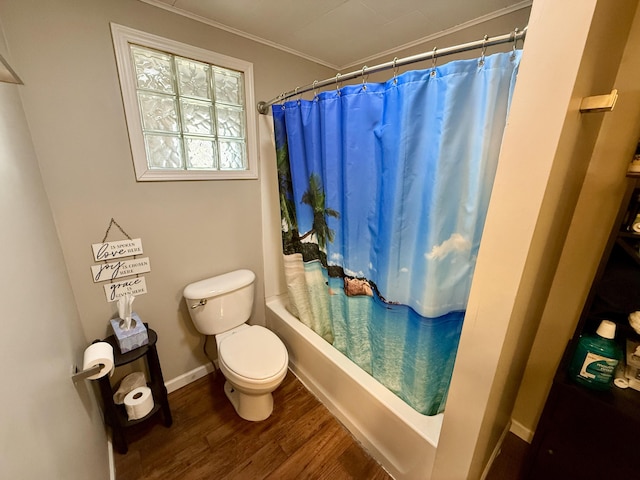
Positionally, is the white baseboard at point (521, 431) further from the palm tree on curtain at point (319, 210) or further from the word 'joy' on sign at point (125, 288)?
the word 'joy' on sign at point (125, 288)

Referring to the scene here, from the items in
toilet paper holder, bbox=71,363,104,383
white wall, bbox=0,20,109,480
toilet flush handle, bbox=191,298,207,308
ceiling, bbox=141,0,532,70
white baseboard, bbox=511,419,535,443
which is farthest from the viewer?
toilet flush handle, bbox=191,298,207,308

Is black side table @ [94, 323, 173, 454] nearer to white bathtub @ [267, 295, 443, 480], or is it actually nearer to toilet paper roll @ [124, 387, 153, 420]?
toilet paper roll @ [124, 387, 153, 420]

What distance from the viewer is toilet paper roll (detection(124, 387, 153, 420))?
131 cm

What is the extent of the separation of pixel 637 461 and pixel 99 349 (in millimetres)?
1921

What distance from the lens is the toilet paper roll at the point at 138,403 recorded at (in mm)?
1308

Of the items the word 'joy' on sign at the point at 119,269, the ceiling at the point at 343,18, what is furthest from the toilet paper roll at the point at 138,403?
the ceiling at the point at 343,18

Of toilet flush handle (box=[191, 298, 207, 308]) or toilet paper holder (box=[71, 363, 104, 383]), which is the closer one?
toilet paper holder (box=[71, 363, 104, 383])

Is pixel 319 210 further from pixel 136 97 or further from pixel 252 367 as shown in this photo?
pixel 136 97

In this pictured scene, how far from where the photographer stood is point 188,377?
1748mm

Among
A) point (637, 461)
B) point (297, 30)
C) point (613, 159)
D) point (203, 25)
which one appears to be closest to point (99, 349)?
point (203, 25)

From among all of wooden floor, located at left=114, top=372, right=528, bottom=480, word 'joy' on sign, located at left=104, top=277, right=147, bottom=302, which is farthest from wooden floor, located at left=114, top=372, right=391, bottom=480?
word 'joy' on sign, located at left=104, top=277, right=147, bottom=302

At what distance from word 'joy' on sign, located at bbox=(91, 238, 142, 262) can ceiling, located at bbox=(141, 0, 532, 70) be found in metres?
1.15

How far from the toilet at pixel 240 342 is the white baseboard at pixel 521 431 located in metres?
1.34

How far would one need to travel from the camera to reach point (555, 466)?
1.04 meters
